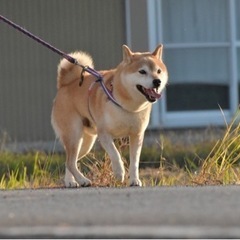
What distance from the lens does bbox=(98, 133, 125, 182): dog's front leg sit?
10.5 metres

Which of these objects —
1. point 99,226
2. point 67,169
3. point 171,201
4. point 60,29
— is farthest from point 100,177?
point 60,29

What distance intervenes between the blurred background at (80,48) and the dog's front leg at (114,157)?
6.30m

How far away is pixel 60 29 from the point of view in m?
16.9

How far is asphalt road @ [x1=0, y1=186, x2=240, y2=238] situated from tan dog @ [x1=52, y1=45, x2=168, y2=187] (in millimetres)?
662

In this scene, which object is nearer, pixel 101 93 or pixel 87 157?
pixel 101 93

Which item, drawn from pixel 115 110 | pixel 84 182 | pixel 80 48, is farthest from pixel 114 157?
pixel 80 48

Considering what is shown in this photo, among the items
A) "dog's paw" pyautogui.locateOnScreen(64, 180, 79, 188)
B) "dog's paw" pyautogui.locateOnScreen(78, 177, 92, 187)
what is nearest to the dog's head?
"dog's paw" pyautogui.locateOnScreen(78, 177, 92, 187)

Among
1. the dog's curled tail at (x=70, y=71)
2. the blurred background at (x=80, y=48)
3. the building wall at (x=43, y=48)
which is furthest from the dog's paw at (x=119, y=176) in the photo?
the building wall at (x=43, y=48)

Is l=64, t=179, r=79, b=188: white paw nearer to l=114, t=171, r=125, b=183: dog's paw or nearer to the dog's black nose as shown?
l=114, t=171, r=125, b=183: dog's paw

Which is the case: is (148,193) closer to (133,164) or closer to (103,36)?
(133,164)

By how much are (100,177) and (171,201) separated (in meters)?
2.46

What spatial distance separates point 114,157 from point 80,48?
6.59 metres

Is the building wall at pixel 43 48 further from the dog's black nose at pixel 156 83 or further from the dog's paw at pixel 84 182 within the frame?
the dog's black nose at pixel 156 83

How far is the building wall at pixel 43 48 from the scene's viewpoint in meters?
16.9
